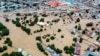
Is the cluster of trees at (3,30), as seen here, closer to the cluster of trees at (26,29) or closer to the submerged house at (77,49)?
the cluster of trees at (26,29)

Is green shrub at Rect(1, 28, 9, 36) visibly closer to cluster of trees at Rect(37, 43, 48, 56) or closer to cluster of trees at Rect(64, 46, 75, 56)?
cluster of trees at Rect(37, 43, 48, 56)

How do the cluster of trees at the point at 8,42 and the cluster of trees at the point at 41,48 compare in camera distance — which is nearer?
the cluster of trees at the point at 41,48

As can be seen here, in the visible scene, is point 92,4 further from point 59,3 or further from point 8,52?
point 8,52

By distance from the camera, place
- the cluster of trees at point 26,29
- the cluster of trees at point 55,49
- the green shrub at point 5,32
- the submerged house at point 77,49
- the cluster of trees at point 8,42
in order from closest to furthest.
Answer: the submerged house at point 77,49 → the cluster of trees at point 55,49 → the cluster of trees at point 8,42 → the green shrub at point 5,32 → the cluster of trees at point 26,29

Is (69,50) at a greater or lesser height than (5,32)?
lesser

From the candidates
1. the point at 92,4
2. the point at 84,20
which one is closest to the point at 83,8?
the point at 92,4

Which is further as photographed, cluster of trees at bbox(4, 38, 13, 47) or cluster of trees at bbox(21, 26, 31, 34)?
cluster of trees at bbox(21, 26, 31, 34)

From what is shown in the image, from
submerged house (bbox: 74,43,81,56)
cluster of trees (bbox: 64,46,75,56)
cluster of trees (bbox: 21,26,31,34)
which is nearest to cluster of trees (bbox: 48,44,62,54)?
cluster of trees (bbox: 64,46,75,56)

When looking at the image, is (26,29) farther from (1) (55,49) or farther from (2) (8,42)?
(1) (55,49)

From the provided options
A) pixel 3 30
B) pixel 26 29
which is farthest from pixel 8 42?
pixel 26 29

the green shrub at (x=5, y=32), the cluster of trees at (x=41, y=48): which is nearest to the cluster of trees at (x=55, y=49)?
the cluster of trees at (x=41, y=48)

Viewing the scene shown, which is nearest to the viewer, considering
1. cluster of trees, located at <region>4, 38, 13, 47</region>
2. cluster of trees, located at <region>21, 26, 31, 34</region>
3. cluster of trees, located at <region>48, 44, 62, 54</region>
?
cluster of trees, located at <region>48, 44, 62, 54</region>
